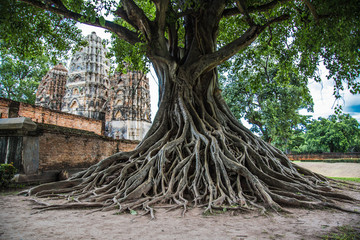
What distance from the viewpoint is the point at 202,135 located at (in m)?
5.20

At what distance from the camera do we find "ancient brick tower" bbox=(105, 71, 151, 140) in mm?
24219

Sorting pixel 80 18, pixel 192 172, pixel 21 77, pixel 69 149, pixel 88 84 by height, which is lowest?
pixel 192 172

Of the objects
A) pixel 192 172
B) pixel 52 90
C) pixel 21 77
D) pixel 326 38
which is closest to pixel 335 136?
pixel 326 38

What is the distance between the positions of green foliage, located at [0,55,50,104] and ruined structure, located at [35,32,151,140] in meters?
1.61

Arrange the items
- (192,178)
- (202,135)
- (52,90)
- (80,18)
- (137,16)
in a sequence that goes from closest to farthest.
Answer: (192,178) < (202,135) < (80,18) < (137,16) < (52,90)

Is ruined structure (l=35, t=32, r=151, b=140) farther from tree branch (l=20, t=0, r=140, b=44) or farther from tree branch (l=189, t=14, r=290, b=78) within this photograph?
tree branch (l=189, t=14, r=290, b=78)

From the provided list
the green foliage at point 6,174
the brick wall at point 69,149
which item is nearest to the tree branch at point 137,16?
the brick wall at point 69,149

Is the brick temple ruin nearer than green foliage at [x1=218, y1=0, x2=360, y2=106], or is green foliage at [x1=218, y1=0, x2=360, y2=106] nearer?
green foliage at [x1=218, y1=0, x2=360, y2=106]

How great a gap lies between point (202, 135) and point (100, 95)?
967 inches

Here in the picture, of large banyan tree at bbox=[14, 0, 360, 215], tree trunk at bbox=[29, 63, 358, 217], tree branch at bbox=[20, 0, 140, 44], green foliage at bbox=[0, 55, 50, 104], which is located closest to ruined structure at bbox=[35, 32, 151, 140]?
green foliage at bbox=[0, 55, 50, 104]

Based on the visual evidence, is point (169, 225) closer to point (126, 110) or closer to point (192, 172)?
point (192, 172)

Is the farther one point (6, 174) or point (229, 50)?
point (229, 50)

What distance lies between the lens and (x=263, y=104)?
15.3m

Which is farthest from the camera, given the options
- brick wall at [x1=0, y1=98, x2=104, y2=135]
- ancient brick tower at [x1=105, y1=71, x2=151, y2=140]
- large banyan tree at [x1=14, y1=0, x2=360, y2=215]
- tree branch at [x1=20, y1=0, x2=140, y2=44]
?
ancient brick tower at [x1=105, y1=71, x2=151, y2=140]
